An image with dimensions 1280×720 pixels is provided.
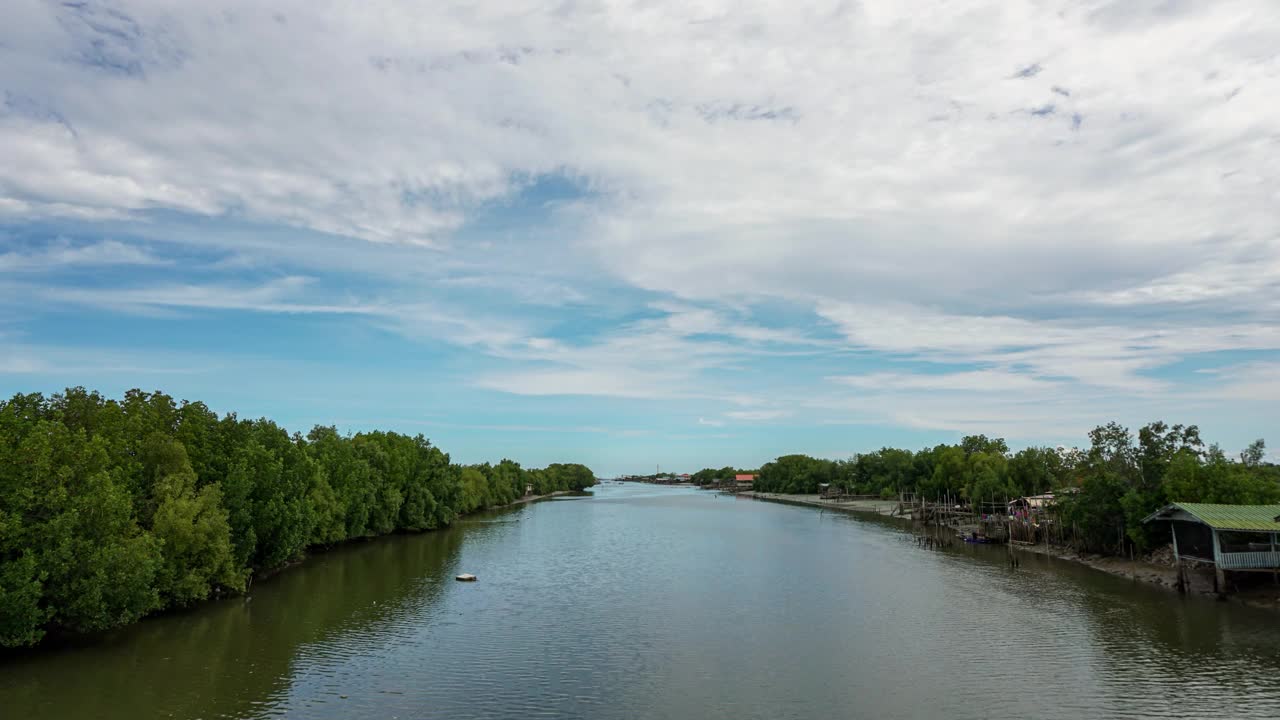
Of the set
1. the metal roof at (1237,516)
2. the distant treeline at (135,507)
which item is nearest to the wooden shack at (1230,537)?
the metal roof at (1237,516)

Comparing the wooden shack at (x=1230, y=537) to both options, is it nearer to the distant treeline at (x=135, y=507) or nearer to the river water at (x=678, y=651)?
the river water at (x=678, y=651)

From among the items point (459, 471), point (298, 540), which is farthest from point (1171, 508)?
point (459, 471)

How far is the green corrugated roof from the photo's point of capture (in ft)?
139

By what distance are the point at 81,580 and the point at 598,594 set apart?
98.0 ft

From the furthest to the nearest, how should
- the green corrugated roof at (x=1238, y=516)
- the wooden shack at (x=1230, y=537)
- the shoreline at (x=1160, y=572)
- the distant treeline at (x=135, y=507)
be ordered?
the shoreline at (x=1160, y=572)
the wooden shack at (x=1230, y=537)
the green corrugated roof at (x=1238, y=516)
the distant treeline at (x=135, y=507)

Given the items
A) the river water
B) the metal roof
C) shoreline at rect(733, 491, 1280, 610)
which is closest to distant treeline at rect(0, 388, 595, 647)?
the river water

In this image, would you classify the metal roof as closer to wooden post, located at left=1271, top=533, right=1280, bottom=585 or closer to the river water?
wooden post, located at left=1271, top=533, right=1280, bottom=585

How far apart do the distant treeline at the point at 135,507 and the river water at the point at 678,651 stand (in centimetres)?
255

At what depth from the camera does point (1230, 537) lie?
45844 millimetres

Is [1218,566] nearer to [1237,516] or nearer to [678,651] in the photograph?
[1237,516]

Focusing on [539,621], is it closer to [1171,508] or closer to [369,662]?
[369,662]

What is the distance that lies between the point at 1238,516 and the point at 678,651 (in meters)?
36.2

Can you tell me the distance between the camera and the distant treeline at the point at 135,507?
31844 millimetres

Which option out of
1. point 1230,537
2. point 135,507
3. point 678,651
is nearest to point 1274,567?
point 1230,537
